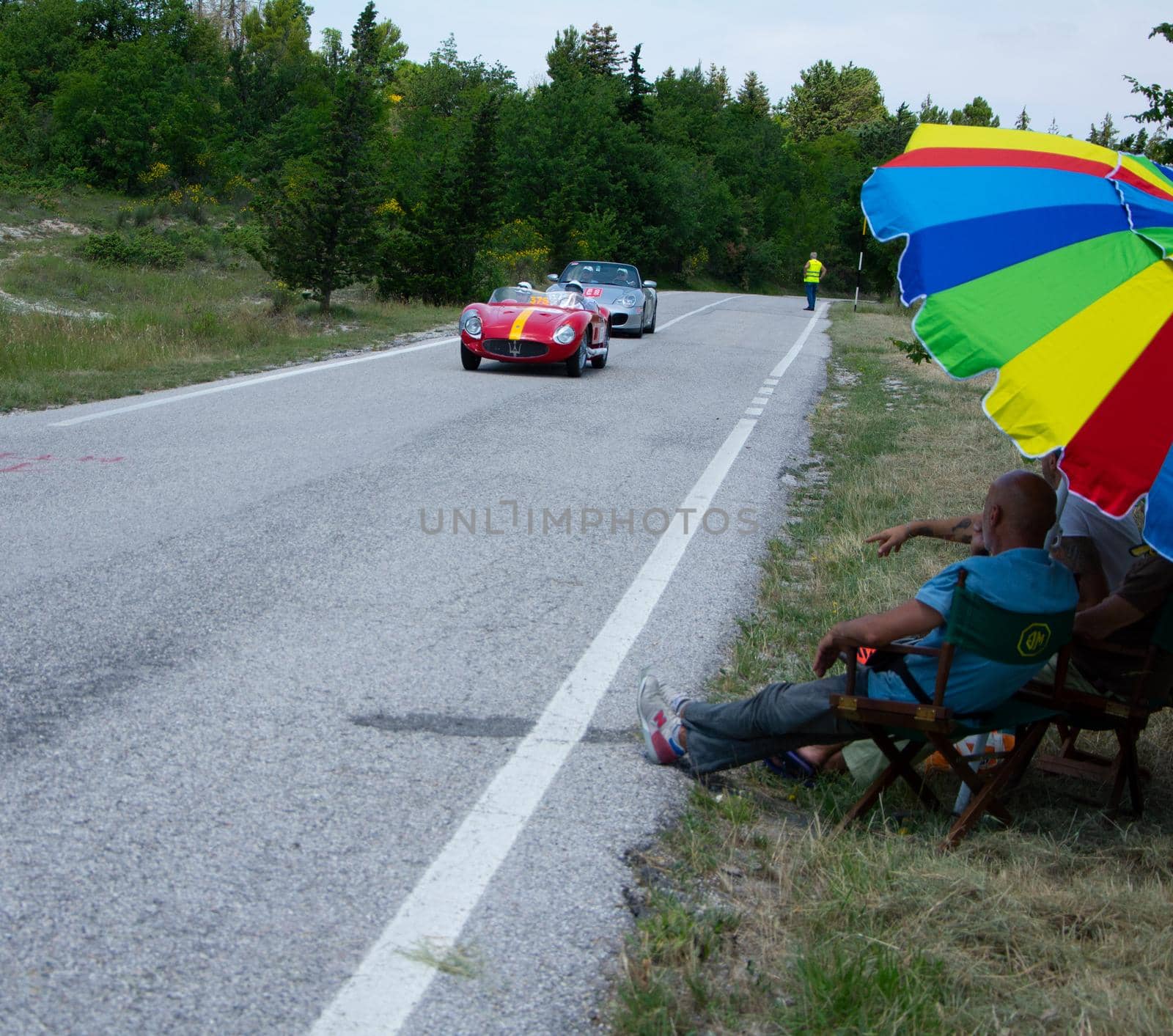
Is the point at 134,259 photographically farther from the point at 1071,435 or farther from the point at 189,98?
the point at 1071,435

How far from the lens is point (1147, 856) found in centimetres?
357

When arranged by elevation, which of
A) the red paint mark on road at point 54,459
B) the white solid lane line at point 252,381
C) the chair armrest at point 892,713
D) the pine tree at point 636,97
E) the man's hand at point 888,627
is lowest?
the red paint mark on road at point 54,459

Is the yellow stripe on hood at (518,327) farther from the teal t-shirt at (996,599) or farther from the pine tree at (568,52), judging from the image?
the pine tree at (568,52)

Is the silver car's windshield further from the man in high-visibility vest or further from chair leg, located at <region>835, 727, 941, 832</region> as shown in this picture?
the man in high-visibility vest

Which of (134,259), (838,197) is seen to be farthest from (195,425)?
(838,197)

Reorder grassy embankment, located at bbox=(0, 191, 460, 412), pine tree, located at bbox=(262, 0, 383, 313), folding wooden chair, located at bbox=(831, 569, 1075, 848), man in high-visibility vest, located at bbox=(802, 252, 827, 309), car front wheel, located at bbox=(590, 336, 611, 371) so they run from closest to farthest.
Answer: folding wooden chair, located at bbox=(831, 569, 1075, 848)
grassy embankment, located at bbox=(0, 191, 460, 412)
car front wheel, located at bbox=(590, 336, 611, 371)
pine tree, located at bbox=(262, 0, 383, 313)
man in high-visibility vest, located at bbox=(802, 252, 827, 309)

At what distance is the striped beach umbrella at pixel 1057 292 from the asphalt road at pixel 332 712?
1.60 metres

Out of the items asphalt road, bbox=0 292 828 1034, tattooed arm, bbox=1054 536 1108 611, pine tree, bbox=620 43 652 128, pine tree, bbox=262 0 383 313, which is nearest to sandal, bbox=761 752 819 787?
asphalt road, bbox=0 292 828 1034

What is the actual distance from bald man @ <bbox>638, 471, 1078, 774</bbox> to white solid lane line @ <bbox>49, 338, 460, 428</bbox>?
22.8 ft

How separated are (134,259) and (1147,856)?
113 ft

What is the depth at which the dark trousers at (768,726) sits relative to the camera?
3777mm

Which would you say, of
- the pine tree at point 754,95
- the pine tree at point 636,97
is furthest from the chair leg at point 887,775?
the pine tree at point 754,95

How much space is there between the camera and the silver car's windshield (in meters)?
14.7

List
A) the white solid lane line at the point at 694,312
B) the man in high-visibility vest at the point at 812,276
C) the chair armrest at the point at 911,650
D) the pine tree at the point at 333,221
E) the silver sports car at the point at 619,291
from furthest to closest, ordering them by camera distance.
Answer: the man in high-visibility vest at the point at 812,276 < the white solid lane line at the point at 694,312 < the pine tree at the point at 333,221 < the silver sports car at the point at 619,291 < the chair armrest at the point at 911,650
